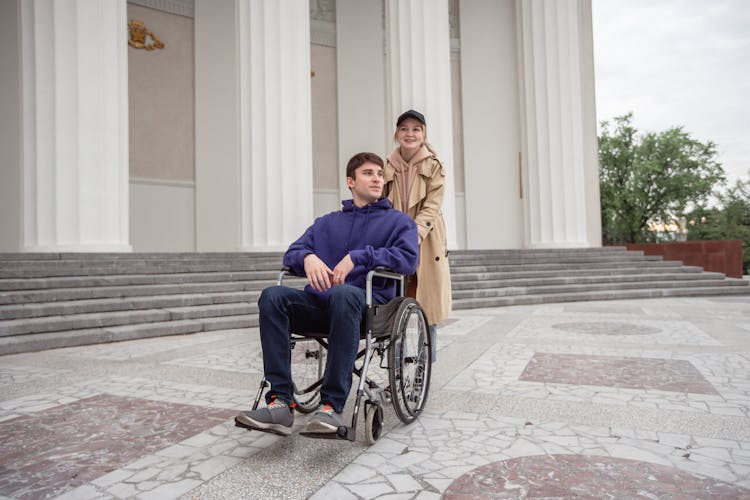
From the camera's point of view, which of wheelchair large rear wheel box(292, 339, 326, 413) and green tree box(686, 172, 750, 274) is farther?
green tree box(686, 172, 750, 274)

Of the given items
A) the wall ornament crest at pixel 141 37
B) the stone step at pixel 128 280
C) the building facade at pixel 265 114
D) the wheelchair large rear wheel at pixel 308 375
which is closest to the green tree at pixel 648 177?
the building facade at pixel 265 114

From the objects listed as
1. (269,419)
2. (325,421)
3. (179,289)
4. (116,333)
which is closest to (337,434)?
(325,421)

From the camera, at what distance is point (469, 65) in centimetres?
1914

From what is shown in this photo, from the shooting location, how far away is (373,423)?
264 cm

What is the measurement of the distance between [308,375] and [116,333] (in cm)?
324

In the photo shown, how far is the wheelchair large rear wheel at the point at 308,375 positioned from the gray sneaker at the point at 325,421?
1.01 feet

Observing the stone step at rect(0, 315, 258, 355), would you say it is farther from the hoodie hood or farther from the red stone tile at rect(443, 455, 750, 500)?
the red stone tile at rect(443, 455, 750, 500)

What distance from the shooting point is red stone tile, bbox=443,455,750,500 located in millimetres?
2018

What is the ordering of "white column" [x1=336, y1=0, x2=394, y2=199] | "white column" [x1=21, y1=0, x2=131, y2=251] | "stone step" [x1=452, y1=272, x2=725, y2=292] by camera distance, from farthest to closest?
"white column" [x1=336, y1=0, x2=394, y2=199]
"stone step" [x1=452, y1=272, x2=725, y2=292]
"white column" [x1=21, y1=0, x2=131, y2=251]

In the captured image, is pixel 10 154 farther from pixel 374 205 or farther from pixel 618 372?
pixel 618 372

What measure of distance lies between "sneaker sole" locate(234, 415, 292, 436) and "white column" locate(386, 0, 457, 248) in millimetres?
10078

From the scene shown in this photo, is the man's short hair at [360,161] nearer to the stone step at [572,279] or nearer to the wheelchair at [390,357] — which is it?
the wheelchair at [390,357]

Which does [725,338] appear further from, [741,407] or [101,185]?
[101,185]

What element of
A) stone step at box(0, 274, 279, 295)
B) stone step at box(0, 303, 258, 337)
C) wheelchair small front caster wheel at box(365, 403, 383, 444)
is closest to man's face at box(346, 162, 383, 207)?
wheelchair small front caster wheel at box(365, 403, 383, 444)
